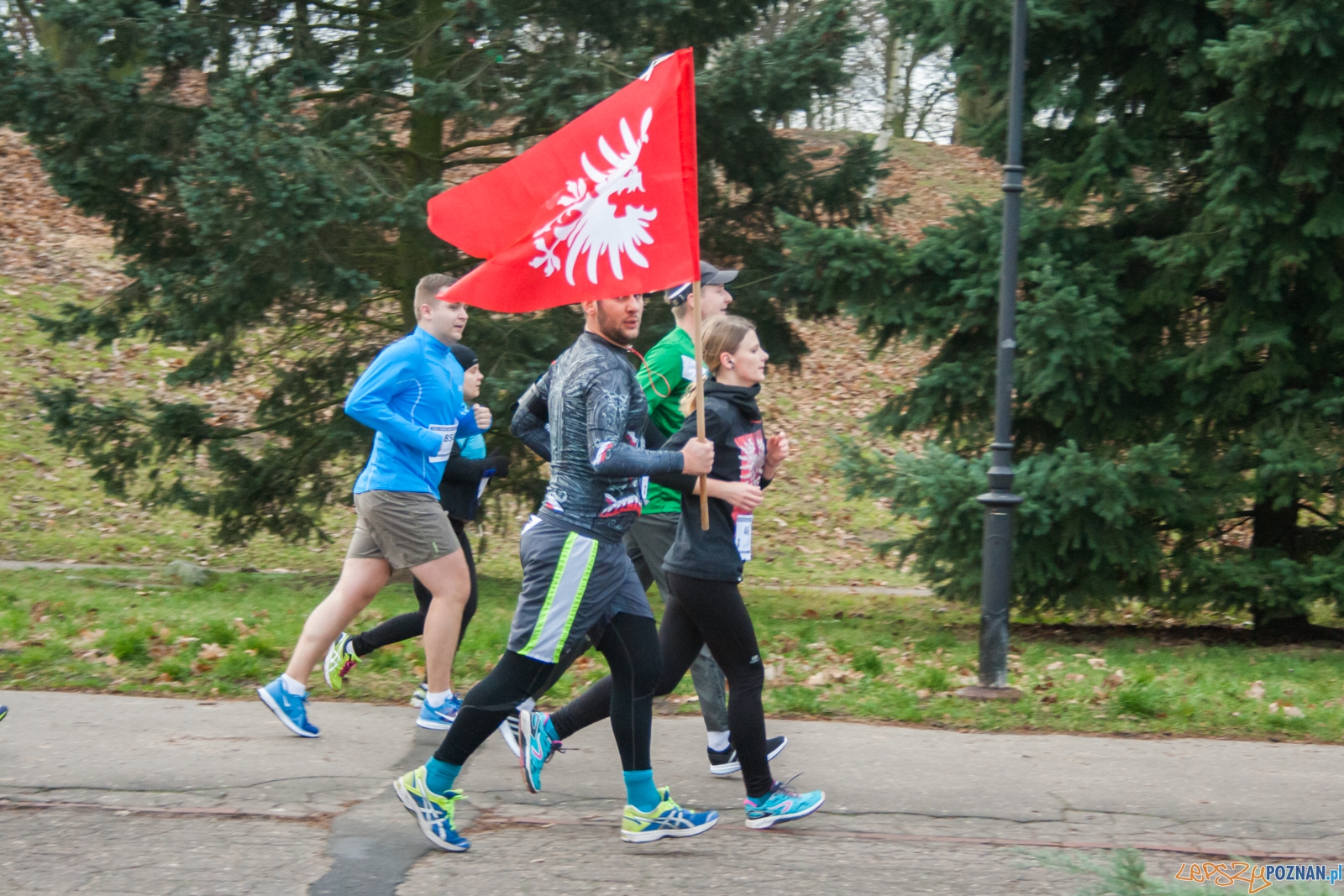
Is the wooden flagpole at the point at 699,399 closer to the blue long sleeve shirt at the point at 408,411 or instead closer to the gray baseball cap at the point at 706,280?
the gray baseball cap at the point at 706,280

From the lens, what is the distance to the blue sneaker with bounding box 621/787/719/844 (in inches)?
171

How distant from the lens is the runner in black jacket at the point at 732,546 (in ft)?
14.5

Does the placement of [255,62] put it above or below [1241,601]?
above

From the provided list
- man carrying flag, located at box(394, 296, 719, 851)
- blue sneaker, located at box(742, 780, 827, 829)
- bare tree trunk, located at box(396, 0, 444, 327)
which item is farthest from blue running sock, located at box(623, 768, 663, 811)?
bare tree trunk, located at box(396, 0, 444, 327)

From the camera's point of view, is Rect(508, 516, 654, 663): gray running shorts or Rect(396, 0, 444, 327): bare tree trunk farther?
Rect(396, 0, 444, 327): bare tree trunk

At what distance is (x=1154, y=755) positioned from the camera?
543cm

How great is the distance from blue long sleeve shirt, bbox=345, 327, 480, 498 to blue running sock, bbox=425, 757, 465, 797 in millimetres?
1627

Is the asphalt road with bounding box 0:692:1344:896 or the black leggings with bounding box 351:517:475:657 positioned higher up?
the black leggings with bounding box 351:517:475:657

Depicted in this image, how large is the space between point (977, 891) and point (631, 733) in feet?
4.10

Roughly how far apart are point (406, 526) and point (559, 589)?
153cm

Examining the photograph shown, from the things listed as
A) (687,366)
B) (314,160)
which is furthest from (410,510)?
(314,160)

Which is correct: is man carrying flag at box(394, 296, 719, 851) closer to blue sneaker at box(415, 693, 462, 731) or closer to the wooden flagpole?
the wooden flagpole

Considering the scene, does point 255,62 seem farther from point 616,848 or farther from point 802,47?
point 616,848

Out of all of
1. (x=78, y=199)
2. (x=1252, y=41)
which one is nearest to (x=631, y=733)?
(x=1252, y=41)
